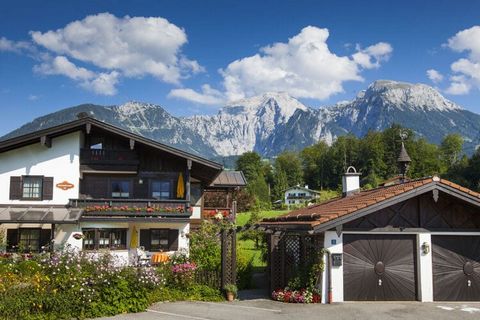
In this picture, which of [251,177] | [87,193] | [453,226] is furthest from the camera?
[251,177]

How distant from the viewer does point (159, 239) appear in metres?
25.3

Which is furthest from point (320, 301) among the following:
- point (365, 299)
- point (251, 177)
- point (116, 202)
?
point (251, 177)

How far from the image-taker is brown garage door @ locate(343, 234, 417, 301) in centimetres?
1480

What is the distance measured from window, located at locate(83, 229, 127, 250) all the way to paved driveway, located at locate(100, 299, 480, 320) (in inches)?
442

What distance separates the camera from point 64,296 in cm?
1203

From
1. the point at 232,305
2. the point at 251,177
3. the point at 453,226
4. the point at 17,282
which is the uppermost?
the point at 251,177

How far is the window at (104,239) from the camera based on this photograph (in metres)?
24.4

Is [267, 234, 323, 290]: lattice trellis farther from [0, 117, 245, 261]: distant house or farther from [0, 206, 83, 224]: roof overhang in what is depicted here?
[0, 206, 83, 224]: roof overhang

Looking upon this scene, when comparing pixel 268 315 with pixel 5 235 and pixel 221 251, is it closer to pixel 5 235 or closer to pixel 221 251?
pixel 221 251

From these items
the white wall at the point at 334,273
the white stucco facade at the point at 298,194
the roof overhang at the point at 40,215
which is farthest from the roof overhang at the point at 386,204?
the white stucco facade at the point at 298,194

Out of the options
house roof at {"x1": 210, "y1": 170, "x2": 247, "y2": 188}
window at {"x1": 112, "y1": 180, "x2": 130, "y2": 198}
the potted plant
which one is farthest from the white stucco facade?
the potted plant

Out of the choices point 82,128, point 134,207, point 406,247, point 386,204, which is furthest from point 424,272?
point 82,128

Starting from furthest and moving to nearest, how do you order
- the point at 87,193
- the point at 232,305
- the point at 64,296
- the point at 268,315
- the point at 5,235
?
the point at 87,193 < the point at 5,235 < the point at 232,305 < the point at 268,315 < the point at 64,296

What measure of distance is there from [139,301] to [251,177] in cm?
→ 10278
